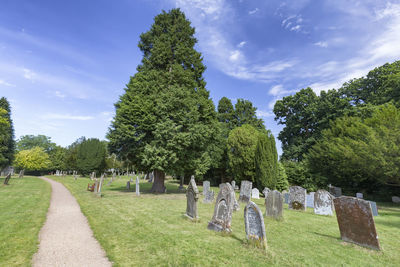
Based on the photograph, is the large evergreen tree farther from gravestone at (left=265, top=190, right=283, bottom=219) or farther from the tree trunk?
gravestone at (left=265, top=190, right=283, bottom=219)

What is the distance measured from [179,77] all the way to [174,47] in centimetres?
389

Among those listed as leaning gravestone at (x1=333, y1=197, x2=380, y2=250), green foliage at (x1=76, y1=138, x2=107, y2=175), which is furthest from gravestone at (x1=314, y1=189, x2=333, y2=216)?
green foliage at (x1=76, y1=138, x2=107, y2=175)

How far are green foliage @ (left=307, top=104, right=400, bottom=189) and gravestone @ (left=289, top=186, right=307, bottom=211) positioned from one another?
9.17 meters

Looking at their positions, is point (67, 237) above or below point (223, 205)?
below

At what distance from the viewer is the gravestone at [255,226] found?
5.09 meters

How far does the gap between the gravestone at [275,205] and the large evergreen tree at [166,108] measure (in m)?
7.46

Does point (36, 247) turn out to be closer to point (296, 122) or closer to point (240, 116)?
point (240, 116)

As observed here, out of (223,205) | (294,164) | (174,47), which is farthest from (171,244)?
(294,164)

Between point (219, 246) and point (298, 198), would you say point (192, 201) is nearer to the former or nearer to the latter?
point (219, 246)

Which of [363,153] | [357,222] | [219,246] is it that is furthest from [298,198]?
[363,153]

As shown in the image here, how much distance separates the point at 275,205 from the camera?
30.1ft

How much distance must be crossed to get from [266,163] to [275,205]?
1420 centimetres

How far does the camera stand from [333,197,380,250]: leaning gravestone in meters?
5.75

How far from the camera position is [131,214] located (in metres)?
8.84
